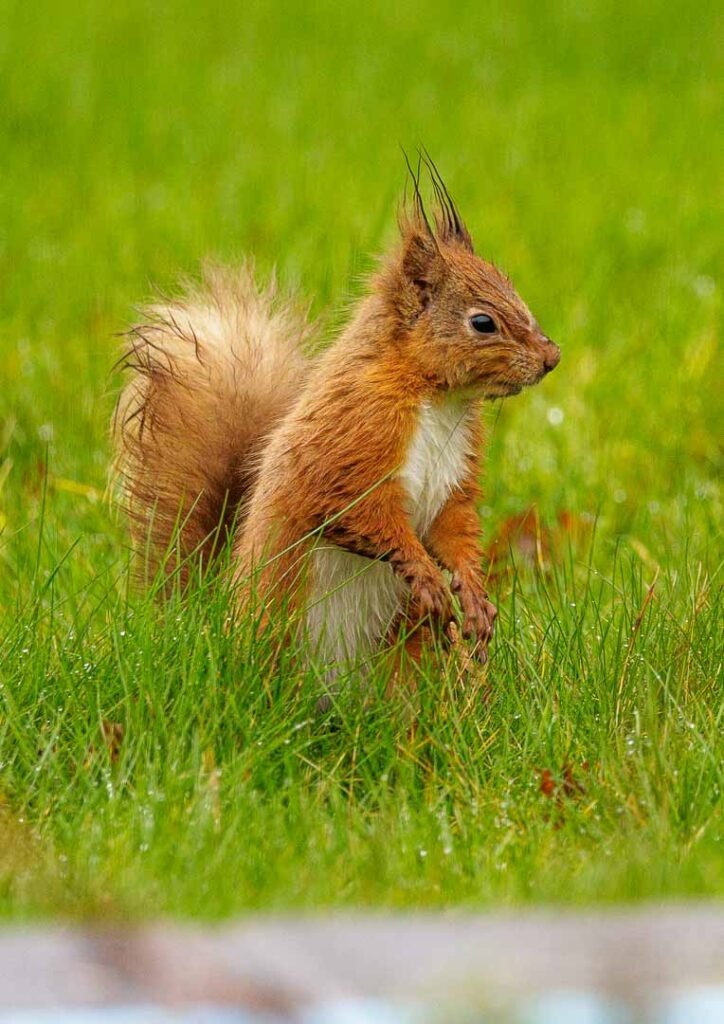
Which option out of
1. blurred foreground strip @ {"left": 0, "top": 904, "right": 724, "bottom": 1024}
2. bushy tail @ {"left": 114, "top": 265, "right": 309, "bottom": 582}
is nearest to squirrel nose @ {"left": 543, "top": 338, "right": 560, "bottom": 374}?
bushy tail @ {"left": 114, "top": 265, "right": 309, "bottom": 582}

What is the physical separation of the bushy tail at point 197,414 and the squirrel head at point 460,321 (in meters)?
0.46

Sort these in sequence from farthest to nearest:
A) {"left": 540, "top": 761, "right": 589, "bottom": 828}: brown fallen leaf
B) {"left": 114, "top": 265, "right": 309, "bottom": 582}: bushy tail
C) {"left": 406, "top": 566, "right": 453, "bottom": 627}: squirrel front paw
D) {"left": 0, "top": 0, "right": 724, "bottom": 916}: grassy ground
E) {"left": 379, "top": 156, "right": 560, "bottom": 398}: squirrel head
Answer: {"left": 114, "top": 265, "right": 309, "bottom": 582}: bushy tail < {"left": 379, "top": 156, "right": 560, "bottom": 398}: squirrel head < {"left": 406, "top": 566, "right": 453, "bottom": 627}: squirrel front paw < {"left": 540, "top": 761, "right": 589, "bottom": 828}: brown fallen leaf < {"left": 0, "top": 0, "right": 724, "bottom": 916}: grassy ground

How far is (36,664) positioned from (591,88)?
8103 mm

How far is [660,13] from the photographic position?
12867 millimetres

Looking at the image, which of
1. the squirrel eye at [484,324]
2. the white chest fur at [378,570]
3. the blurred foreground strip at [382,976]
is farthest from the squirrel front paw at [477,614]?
the blurred foreground strip at [382,976]

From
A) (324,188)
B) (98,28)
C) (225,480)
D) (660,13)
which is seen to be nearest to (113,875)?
(225,480)

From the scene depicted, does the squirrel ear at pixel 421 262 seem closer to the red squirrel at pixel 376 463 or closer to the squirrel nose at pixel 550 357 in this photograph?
the red squirrel at pixel 376 463

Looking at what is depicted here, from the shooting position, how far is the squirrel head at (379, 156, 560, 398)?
10.4 ft

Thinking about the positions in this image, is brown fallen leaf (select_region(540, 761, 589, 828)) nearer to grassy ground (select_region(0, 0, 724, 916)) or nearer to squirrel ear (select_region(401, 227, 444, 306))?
grassy ground (select_region(0, 0, 724, 916))

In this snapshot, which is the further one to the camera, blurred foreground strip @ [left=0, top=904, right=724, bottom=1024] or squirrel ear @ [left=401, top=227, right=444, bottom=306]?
squirrel ear @ [left=401, top=227, right=444, bottom=306]

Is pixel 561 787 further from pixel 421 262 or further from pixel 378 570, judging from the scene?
pixel 421 262

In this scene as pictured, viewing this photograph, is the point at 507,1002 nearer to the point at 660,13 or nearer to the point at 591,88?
the point at 591,88

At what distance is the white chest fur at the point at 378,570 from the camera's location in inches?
124

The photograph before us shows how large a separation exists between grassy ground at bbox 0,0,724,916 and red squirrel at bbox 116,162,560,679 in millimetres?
190
